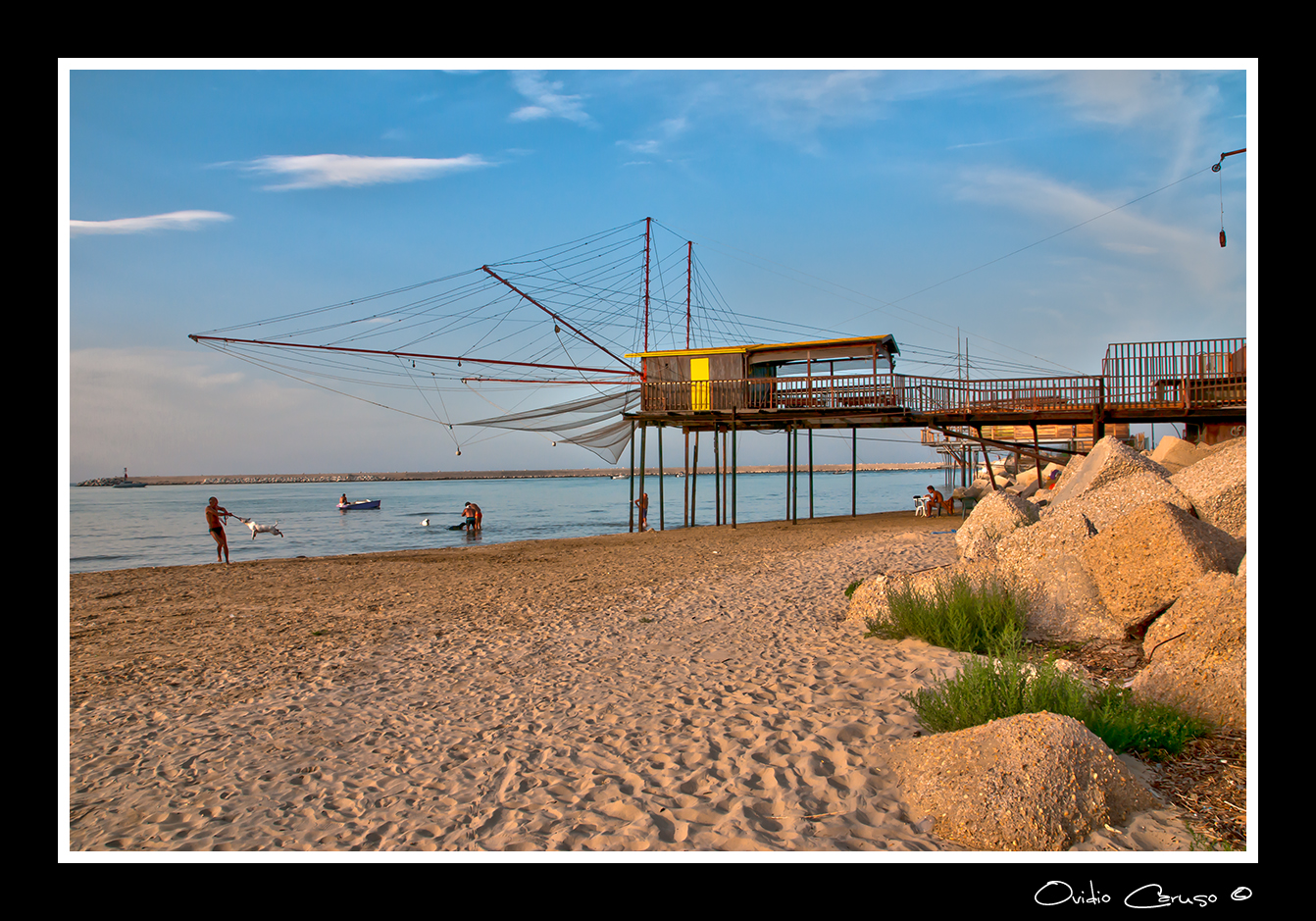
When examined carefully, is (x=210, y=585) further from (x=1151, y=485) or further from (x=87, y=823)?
(x=1151, y=485)

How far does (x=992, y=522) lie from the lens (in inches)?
392

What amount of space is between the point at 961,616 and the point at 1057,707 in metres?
2.35

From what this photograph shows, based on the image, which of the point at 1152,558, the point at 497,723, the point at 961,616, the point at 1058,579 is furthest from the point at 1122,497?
the point at 497,723

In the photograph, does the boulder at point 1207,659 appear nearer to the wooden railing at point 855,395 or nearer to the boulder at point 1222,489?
the boulder at point 1222,489

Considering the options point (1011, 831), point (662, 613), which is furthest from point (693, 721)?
point (662, 613)

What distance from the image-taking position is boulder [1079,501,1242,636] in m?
5.42

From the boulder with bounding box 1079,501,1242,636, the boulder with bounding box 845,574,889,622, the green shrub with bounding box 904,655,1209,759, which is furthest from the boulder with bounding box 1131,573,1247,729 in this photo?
the boulder with bounding box 845,574,889,622

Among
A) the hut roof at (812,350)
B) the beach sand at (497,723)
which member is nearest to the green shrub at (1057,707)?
the beach sand at (497,723)

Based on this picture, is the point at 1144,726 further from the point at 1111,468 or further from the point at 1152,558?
the point at 1111,468

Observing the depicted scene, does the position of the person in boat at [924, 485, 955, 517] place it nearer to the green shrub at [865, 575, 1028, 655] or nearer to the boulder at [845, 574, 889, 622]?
the boulder at [845, 574, 889, 622]

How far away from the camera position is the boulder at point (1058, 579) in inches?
243

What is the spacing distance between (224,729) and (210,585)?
27.5 feet

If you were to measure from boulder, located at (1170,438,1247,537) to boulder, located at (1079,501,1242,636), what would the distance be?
4.63 ft

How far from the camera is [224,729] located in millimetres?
4832
